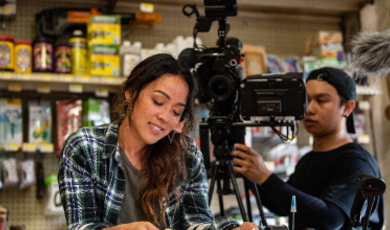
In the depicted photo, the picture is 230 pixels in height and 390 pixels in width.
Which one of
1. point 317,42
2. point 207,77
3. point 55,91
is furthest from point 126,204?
point 317,42

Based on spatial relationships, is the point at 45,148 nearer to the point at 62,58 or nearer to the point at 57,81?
the point at 57,81

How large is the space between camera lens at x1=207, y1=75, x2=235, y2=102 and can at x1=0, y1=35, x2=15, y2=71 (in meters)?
1.28

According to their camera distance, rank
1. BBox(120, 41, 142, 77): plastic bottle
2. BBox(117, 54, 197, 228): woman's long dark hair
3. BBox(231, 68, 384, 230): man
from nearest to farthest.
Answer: BBox(117, 54, 197, 228): woman's long dark hair
BBox(231, 68, 384, 230): man
BBox(120, 41, 142, 77): plastic bottle

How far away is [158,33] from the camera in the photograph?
9.30ft

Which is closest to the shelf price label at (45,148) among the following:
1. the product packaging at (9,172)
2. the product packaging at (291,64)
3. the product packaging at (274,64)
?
the product packaging at (9,172)

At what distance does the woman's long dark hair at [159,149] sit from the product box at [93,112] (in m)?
1.07

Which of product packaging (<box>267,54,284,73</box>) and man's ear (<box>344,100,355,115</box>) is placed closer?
man's ear (<box>344,100,355,115</box>)

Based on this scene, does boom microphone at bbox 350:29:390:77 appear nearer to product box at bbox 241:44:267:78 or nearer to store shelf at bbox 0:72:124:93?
product box at bbox 241:44:267:78

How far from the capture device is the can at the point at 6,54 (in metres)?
2.28

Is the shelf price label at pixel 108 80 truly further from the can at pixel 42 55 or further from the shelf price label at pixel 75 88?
the can at pixel 42 55

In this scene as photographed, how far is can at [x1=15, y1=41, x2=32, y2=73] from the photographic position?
231cm

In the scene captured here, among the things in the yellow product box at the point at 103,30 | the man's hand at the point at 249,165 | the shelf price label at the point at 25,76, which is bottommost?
the man's hand at the point at 249,165

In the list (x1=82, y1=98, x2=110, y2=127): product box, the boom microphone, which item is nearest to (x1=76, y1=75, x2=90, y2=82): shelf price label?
(x1=82, y1=98, x2=110, y2=127): product box

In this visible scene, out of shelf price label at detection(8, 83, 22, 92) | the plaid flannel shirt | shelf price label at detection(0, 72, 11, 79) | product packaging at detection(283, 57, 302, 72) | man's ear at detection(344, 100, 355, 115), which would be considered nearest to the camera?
the plaid flannel shirt
